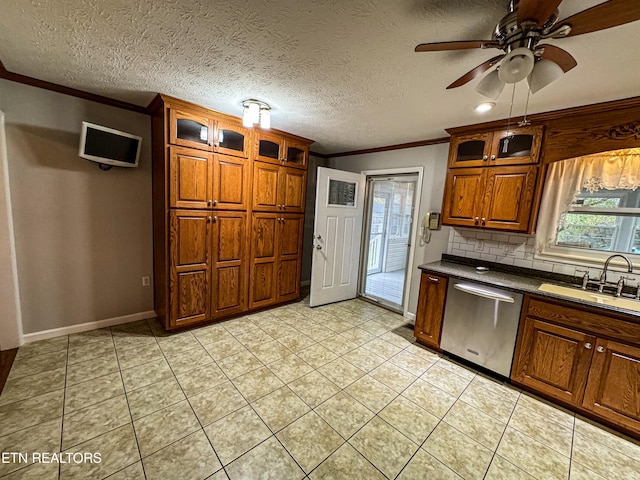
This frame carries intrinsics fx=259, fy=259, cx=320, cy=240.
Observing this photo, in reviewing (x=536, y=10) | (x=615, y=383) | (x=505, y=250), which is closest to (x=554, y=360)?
(x=615, y=383)

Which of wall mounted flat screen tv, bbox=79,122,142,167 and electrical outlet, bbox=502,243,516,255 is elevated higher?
wall mounted flat screen tv, bbox=79,122,142,167

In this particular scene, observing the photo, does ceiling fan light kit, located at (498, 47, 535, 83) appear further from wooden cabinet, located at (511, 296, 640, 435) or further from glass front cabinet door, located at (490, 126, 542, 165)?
wooden cabinet, located at (511, 296, 640, 435)

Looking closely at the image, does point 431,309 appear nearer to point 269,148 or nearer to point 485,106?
point 485,106

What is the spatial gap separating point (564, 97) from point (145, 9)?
2.72 metres

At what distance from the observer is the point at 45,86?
221cm

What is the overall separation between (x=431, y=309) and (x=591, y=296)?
1.20 meters

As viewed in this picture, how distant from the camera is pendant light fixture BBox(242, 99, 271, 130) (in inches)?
91.3

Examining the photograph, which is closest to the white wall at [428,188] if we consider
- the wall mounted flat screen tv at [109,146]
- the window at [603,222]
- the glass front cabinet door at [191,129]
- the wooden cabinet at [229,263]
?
the window at [603,222]

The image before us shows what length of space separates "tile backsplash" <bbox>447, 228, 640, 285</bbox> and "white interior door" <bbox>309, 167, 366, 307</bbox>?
4.37 ft

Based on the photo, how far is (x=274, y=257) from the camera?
3.39 meters

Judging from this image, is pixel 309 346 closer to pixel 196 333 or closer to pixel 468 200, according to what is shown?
pixel 196 333

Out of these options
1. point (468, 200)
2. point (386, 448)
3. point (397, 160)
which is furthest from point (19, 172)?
point (468, 200)

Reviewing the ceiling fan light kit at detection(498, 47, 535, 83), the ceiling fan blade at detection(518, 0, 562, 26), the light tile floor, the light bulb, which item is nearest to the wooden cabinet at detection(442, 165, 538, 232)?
the light tile floor

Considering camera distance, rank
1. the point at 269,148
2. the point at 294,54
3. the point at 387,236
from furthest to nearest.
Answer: the point at 387,236 < the point at 269,148 < the point at 294,54
